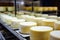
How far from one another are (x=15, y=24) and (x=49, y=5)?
992 millimetres

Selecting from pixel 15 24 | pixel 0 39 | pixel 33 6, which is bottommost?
pixel 0 39

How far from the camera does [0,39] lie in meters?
1.55

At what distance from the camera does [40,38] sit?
30.7 inches

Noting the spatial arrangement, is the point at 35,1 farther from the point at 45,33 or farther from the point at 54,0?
the point at 45,33

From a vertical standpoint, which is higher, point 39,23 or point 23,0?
point 23,0

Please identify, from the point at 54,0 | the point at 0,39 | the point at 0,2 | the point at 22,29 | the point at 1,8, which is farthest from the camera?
the point at 0,2

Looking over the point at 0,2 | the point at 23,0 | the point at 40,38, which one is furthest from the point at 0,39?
the point at 0,2

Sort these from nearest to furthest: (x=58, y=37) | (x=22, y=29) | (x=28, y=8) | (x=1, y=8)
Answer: (x=58, y=37) < (x=22, y=29) < (x=28, y=8) < (x=1, y=8)

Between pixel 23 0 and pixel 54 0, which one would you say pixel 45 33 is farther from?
pixel 23 0

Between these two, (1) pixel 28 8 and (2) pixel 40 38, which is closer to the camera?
(2) pixel 40 38

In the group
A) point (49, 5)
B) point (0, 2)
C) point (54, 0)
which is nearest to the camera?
point (54, 0)

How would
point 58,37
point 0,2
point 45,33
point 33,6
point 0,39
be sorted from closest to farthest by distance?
point 58,37 < point 45,33 < point 0,39 < point 33,6 < point 0,2

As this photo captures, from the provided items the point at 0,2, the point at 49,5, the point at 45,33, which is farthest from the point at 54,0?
the point at 0,2

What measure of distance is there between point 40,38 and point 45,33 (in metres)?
0.05
